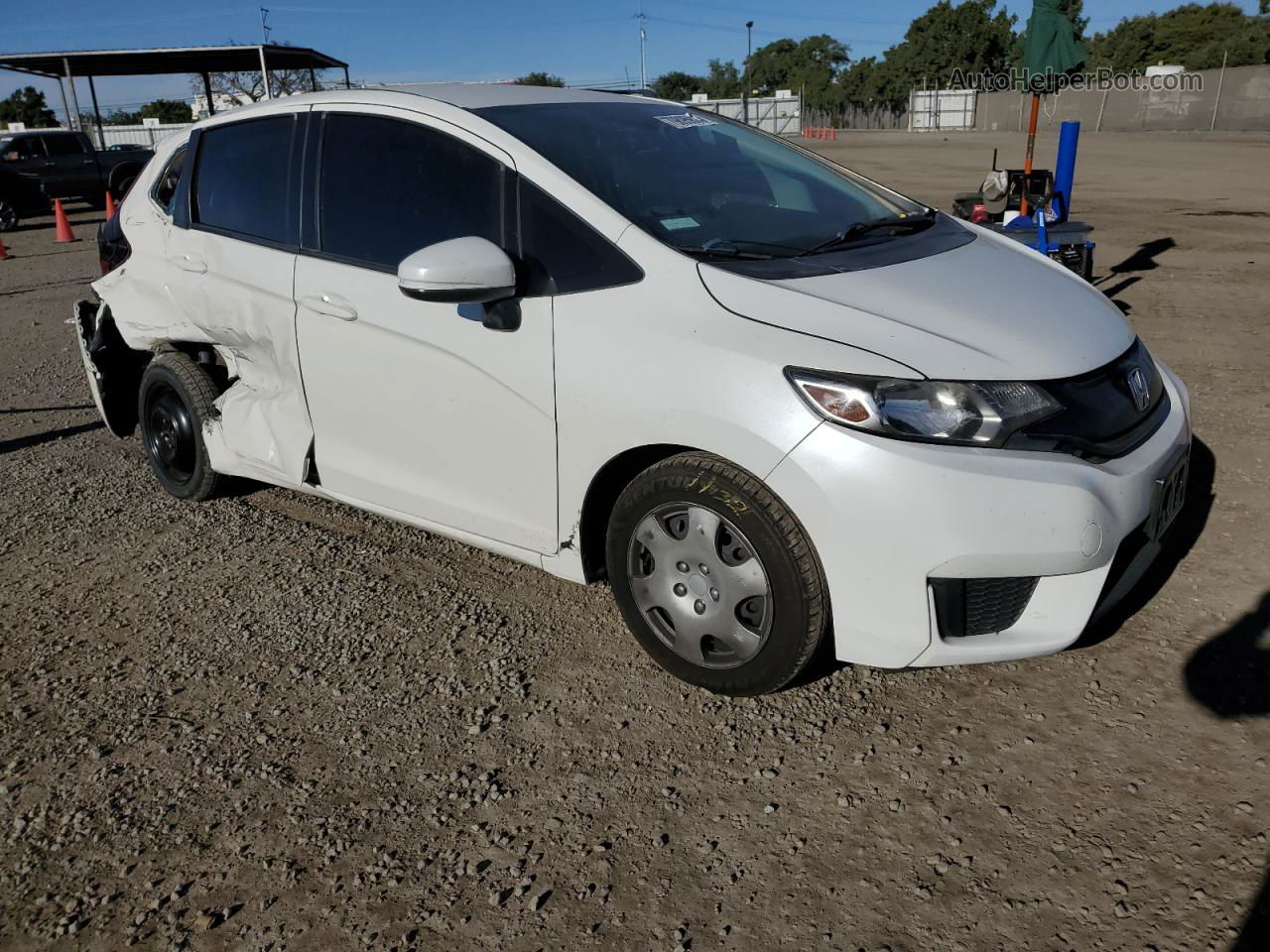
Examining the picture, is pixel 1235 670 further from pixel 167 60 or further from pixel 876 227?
pixel 167 60

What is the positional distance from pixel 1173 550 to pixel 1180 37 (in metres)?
79.4

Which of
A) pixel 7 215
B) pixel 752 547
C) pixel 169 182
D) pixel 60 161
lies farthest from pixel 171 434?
pixel 60 161

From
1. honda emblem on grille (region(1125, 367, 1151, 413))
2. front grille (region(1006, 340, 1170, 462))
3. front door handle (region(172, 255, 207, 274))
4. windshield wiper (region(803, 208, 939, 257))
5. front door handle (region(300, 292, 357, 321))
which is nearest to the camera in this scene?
front grille (region(1006, 340, 1170, 462))

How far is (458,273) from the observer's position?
2871mm

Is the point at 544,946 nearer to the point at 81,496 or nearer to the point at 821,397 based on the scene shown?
the point at 821,397

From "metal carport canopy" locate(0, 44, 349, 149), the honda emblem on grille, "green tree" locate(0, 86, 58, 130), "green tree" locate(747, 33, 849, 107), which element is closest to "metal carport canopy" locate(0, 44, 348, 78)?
"metal carport canopy" locate(0, 44, 349, 149)

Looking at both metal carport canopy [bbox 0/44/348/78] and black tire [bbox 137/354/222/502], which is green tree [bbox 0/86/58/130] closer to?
metal carport canopy [bbox 0/44/348/78]

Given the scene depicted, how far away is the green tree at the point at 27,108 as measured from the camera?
72.3 meters

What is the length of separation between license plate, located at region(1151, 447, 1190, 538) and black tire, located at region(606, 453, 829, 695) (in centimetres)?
99

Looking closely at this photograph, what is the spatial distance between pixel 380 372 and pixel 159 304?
1.62 m

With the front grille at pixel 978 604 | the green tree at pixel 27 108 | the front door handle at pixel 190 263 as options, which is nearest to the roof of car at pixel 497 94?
the front door handle at pixel 190 263

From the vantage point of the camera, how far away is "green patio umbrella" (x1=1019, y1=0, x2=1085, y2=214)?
26.3 feet

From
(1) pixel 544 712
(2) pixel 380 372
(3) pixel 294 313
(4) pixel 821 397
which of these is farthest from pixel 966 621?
(3) pixel 294 313

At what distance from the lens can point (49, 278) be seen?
12.7m
